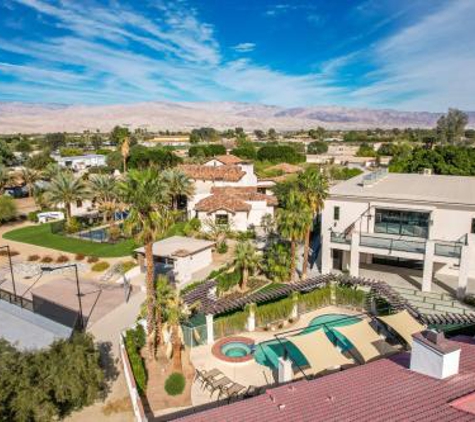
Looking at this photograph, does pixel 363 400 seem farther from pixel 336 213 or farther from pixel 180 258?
pixel 180 258

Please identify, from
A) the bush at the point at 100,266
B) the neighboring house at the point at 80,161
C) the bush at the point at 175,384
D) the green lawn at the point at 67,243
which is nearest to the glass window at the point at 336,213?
the bush at the point at 175,384

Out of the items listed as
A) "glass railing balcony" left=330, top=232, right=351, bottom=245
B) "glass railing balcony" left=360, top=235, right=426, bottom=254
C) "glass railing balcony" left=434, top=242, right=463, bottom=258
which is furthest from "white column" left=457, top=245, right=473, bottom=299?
"glass railing balcony" left=330, top=232, right=351, bottom=245

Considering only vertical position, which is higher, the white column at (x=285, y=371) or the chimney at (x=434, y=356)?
the chimney at (x=434, y=356)

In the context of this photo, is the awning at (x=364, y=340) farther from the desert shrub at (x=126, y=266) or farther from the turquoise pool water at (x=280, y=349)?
the desert shrub at (x=126, y=266)

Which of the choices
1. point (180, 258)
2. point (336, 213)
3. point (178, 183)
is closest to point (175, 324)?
point (180, 258)

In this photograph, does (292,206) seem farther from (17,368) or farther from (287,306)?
(17,368)

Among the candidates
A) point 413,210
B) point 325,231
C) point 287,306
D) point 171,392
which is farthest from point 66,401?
point 413,210
